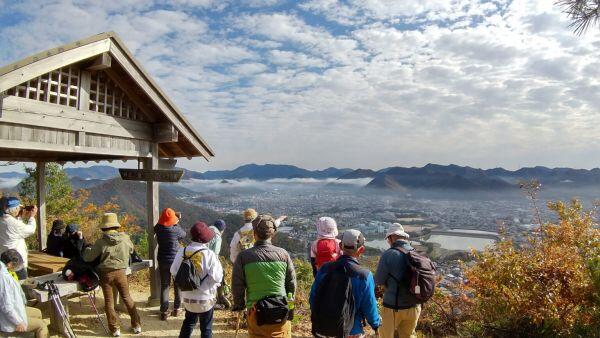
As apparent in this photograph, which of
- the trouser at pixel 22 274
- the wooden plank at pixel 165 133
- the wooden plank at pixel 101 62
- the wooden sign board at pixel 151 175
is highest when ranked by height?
the wooden plank at pixel 101 62

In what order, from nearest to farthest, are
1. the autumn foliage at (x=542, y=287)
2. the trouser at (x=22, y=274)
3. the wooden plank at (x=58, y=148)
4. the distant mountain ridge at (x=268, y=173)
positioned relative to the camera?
1. the wooden plank at (x=58, y=148)
2. the trouser at (x=22, y=274)
3. the autumn foliage at (x=542, y=287)
4. the distant mountain ridge at (x=268, y=173)

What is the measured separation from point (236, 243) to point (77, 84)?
3522 millimetres

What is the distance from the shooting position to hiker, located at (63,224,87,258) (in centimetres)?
664

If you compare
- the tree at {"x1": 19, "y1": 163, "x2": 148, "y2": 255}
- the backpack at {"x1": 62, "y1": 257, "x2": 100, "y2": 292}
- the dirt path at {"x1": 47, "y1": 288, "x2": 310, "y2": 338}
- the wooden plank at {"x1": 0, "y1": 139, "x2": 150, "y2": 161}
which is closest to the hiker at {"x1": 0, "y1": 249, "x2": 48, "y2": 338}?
the backpack at {"x1": 62, "y1": 257, "x2": 100, "y2": 292}

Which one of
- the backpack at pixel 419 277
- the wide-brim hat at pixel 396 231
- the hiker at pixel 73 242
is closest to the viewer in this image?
the backpack at pixel 419 277

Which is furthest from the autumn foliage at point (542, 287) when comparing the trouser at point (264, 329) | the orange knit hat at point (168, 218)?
the orange knit hat at point (168, 218)

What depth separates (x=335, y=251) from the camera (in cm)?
507

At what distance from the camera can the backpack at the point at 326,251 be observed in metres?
5.04

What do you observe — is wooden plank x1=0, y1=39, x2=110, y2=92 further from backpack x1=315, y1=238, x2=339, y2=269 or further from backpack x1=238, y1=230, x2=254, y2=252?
backpack x1=315, y1=238, x2=339, y2=269

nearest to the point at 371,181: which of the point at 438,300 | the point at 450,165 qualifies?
the point at 450,165

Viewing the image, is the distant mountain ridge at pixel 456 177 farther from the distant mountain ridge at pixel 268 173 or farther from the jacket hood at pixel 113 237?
the jacket hood at pixel 113 237

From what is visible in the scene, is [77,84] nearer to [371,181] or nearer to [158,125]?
[158,125]

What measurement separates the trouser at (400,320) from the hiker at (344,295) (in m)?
0.82

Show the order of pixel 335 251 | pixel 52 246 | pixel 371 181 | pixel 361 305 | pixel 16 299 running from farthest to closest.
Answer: pixel 371 181, pixel 52 246, pixel 335 251, pixel 16 299, pixel 361 305
